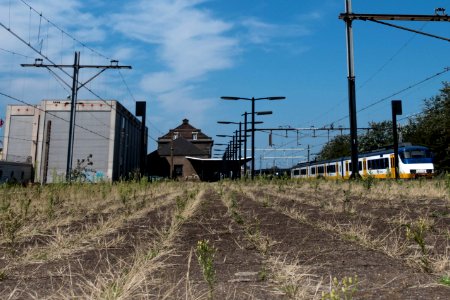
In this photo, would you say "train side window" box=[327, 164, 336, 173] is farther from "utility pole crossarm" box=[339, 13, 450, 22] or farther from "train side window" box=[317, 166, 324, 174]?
"utility pole crossarm" box=[339, 13, 450, 22]

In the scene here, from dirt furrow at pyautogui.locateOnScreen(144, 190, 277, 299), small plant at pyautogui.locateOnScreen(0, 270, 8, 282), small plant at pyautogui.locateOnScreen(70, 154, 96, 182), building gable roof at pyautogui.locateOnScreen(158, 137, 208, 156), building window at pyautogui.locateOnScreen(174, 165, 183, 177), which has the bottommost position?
small plant at pyautogui.locateOnScreen(0, 270, 8, 282)

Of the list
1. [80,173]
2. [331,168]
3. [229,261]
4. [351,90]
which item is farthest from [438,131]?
[229,261]

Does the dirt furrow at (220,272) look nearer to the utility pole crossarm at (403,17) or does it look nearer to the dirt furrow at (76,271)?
the dirt furrow at (76,271)

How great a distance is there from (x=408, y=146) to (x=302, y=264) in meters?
32.1

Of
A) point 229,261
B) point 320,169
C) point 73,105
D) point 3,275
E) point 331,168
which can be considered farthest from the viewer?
point 320,169

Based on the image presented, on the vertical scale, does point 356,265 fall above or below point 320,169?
below

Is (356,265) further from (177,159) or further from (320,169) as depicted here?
(177,159)

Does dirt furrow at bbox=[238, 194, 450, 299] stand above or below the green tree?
below

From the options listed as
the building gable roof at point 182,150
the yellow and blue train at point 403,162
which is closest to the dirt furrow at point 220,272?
the yellow and blue train at point 403,162

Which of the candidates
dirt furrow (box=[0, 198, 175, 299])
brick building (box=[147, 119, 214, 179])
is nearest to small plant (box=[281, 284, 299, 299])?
dirt furrow (box=[0, 198, 175, 299])

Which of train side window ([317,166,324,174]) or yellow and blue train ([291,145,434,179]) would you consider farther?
train side window ([317,166,324,174])

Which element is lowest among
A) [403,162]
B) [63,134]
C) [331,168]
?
[403,162]

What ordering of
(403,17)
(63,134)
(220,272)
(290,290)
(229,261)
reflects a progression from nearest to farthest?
(290,290) → (220,272) → (229,261) → (403,17) → (63,134)

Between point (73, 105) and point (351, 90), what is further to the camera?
point (73, 105)
